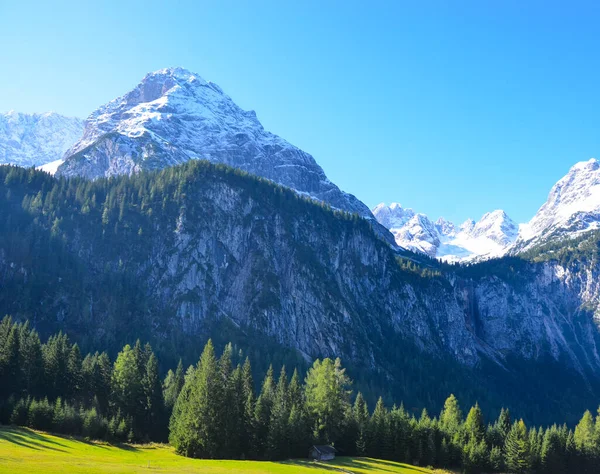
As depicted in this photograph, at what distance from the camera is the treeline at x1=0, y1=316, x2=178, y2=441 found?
9625cm

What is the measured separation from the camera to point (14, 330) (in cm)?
10281

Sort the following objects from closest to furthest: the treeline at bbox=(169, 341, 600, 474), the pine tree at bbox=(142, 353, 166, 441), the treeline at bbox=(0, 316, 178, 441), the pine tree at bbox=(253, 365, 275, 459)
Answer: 1. the treeline at bbox=(169, 341, 600, 474)
2. the pine tree at bbox=(253, 365, 275, 459)
3. the treeline at bbox=(0, 316, 178, 441)
4. the pine tree at bbox=(142, 353, 166, 441)

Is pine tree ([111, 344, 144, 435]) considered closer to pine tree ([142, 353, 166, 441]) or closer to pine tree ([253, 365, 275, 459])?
pine tree ([142, 353, 166, 441])

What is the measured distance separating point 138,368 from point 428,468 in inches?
2186

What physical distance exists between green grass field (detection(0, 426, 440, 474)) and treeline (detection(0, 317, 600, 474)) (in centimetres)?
625

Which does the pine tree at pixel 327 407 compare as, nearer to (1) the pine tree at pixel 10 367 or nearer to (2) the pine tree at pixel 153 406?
(2) the pine tree at pixel 153 406

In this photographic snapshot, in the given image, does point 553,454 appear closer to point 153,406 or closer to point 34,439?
point 153,406

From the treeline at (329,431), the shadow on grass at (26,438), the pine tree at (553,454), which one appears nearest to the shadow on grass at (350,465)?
the treeline at (329,431)

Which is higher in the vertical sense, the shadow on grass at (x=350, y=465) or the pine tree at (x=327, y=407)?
the pine tree at (x=327, y=407)

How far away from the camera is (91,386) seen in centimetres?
10562

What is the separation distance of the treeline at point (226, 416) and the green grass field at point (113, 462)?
625 centimetres

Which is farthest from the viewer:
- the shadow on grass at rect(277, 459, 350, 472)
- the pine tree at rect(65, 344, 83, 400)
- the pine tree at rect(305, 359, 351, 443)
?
the pine tree at rect(65, 344, 83, 400)

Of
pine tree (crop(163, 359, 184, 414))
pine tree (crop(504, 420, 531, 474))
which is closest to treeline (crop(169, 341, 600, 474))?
pine tree (crop(504, 420, 531, 474))

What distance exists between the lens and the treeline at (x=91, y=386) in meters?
96.2
